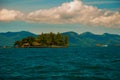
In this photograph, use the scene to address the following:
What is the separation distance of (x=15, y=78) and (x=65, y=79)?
719 centimetres

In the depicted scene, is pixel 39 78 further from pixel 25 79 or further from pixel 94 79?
pixel 94 79

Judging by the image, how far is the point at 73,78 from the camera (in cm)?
3944

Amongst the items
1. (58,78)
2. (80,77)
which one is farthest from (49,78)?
(80,77)

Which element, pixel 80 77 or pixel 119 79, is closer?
pixel 119 79

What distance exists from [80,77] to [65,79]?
10.8 ft

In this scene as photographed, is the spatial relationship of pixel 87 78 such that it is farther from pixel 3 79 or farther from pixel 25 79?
pixel 3 79

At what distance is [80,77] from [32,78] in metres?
7.23

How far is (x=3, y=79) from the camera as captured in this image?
3762cm

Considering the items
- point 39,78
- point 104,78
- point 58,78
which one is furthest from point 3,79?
point 104,78

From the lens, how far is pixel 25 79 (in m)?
37.8

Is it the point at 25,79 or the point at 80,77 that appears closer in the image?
the point at 25,79

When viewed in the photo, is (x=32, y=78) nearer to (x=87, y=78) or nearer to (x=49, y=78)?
(x=49, y=78)

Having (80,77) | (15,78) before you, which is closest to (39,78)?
(15,78)

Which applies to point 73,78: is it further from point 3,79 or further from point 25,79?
point 3,79
